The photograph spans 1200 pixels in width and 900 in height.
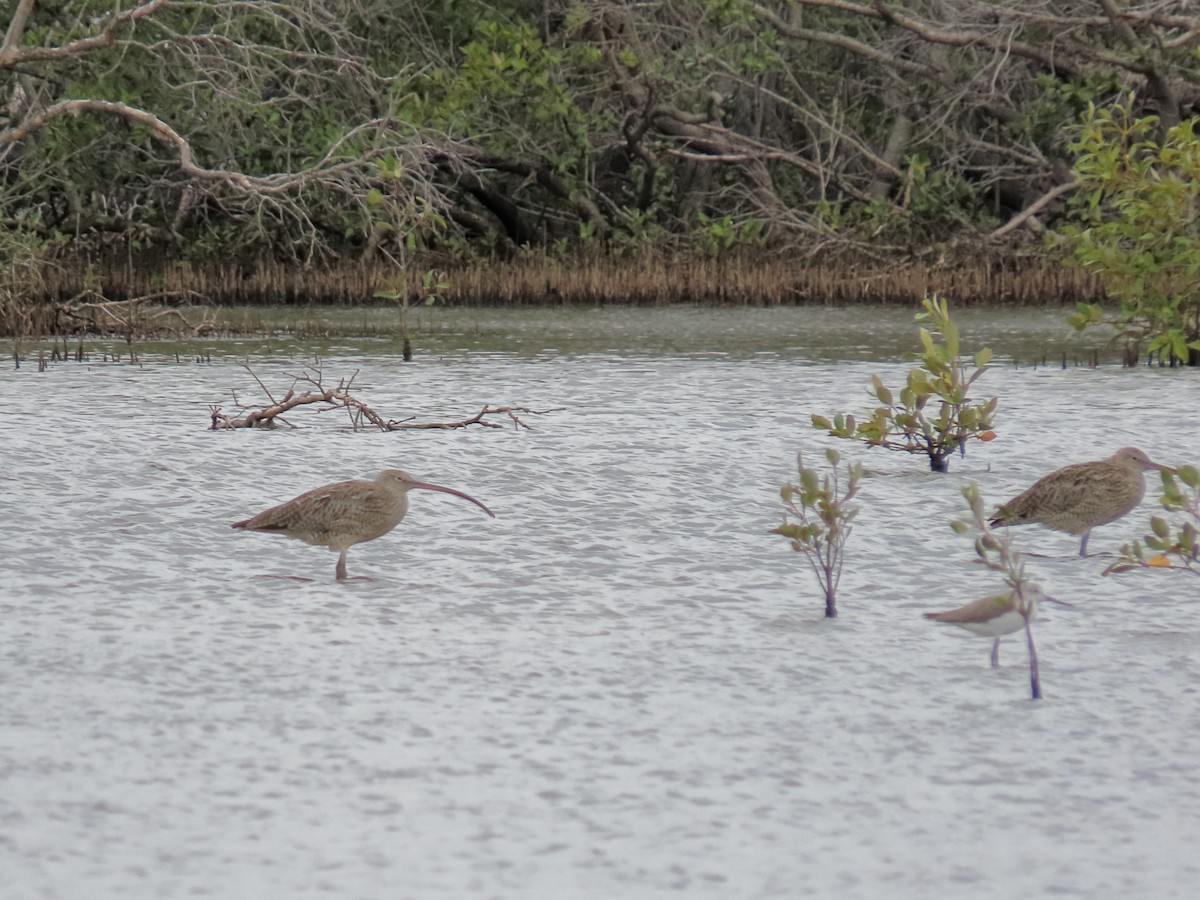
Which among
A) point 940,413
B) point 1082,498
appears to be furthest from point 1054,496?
point 940,413

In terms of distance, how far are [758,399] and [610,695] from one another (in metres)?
7.16

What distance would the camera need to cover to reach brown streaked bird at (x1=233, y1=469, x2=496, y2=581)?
638 centimetres

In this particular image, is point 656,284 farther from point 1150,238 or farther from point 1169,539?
point 1169,539

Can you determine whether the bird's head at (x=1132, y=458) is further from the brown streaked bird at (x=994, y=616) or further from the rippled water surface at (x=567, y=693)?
the brown streaked bird at (x=994, y=616)

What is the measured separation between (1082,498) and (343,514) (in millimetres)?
2604

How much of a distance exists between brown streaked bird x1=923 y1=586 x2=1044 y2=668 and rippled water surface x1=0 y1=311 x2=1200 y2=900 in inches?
5.4

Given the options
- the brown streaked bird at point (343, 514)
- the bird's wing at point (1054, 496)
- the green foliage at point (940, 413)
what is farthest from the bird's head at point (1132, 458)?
the brown streaked bird at point (343, 514)

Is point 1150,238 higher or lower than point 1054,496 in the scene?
higher

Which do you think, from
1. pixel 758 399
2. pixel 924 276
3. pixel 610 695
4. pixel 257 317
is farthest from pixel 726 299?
pixel 610 695

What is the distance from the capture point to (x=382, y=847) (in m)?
3.79

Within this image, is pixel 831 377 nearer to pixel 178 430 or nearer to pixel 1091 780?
pixel 178 430

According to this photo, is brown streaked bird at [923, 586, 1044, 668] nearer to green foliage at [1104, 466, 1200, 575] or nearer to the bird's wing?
green foliage at [1104, 466, 1200, 575]

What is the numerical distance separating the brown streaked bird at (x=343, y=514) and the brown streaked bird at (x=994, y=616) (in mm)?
1832

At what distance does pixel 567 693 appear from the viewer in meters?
4.99
